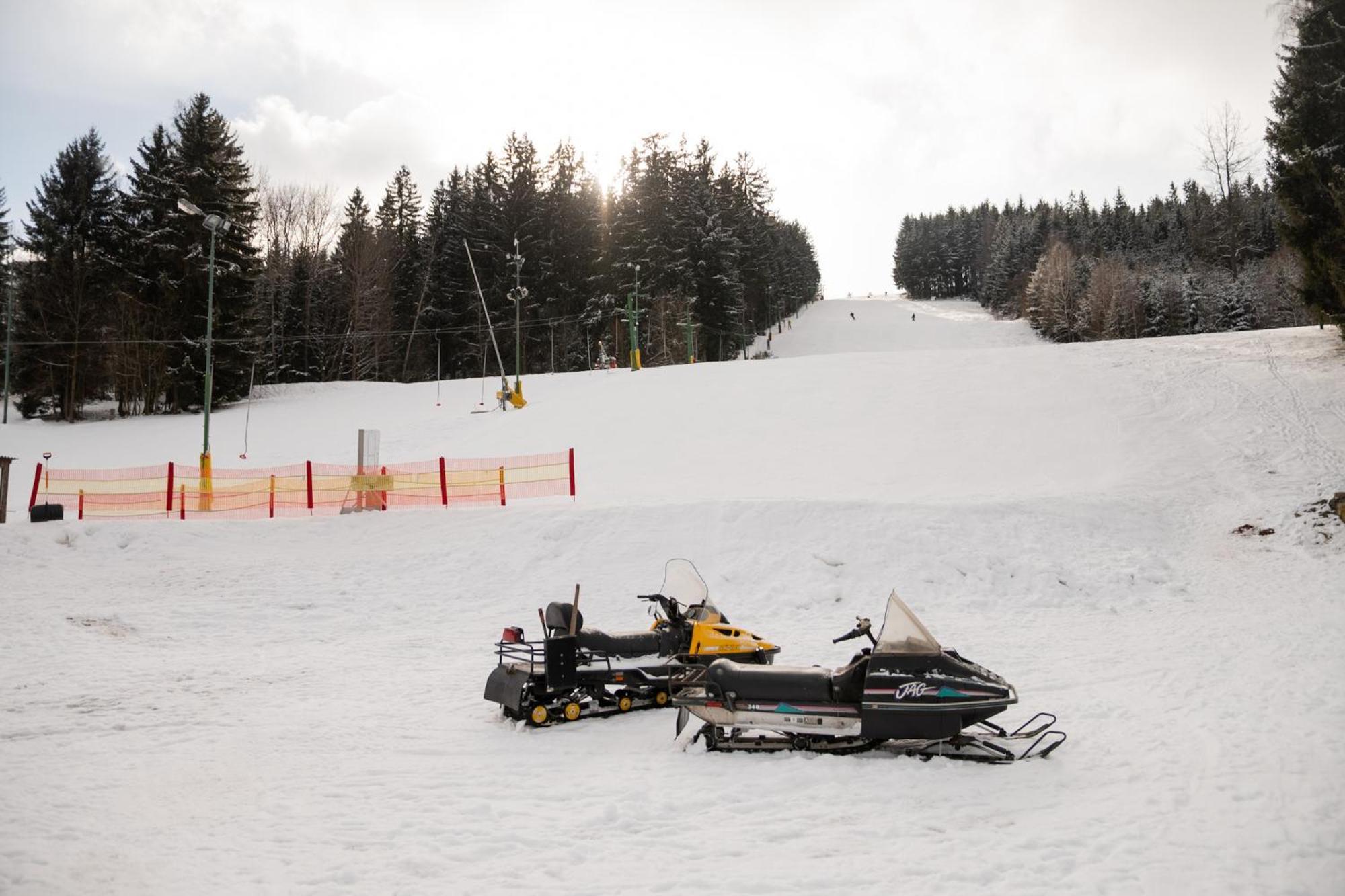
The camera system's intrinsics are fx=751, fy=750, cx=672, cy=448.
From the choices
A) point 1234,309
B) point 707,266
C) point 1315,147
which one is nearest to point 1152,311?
point 1234,309

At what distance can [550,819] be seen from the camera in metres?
5.32

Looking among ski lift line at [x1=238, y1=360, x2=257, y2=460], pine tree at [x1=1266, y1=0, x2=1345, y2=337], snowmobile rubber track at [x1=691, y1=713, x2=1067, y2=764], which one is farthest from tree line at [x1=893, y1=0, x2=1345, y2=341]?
ski lift line at [x1=238, y1=360, x2=257, y2=460]

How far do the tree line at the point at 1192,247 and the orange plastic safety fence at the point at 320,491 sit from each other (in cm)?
2372

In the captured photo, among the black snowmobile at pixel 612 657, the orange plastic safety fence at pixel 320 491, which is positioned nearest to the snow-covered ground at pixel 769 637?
the black snowmobile at pixel 612 657

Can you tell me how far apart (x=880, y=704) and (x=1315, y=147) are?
28.2 metres

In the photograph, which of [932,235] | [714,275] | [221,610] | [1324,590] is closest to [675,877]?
[221,610]

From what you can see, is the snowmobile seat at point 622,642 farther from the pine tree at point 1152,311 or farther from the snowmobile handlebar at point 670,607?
the pine tree at point 1152,311

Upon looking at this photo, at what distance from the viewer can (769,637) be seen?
1082 centimetres

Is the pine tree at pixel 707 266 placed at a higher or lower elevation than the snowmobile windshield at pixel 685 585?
higher

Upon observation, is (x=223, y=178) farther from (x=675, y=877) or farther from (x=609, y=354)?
(x=675, y=877)

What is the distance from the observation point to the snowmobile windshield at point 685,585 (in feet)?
28.5

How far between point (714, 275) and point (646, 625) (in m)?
46.3

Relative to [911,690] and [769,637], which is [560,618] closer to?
[911,690]

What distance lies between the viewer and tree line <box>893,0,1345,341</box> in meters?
23.5
